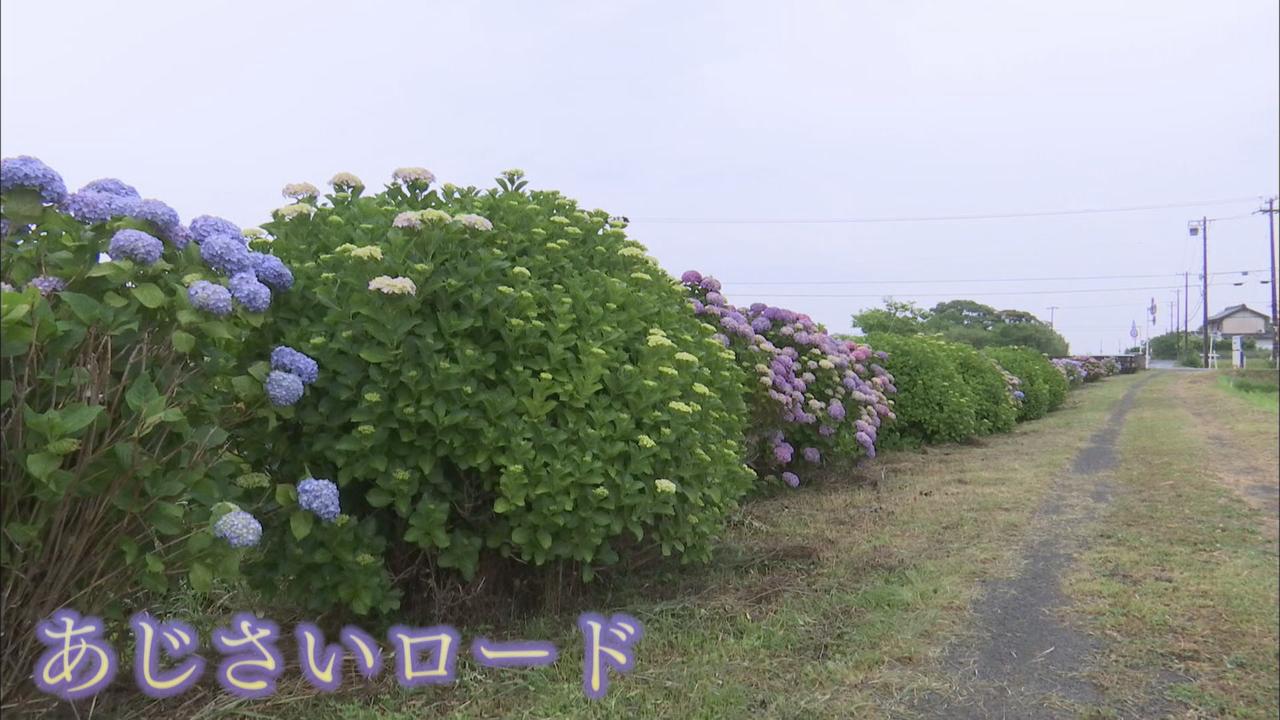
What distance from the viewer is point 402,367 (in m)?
2.49

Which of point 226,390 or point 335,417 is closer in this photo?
point 226,390

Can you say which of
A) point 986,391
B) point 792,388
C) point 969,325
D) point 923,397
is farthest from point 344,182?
point 969,325

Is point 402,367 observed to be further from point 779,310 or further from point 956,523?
point 779,310

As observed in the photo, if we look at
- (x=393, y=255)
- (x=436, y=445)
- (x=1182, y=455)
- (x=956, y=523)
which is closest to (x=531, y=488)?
(x=436, y=445)

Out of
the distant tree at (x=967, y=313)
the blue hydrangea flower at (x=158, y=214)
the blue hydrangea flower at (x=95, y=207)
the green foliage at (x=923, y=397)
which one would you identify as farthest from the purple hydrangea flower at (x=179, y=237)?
the distant tree at (x=967, y=313)

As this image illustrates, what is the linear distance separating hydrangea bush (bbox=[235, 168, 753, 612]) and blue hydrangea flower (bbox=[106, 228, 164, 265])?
Result: 237mm

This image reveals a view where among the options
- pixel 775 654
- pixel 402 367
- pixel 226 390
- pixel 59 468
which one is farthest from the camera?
pixel 775 654

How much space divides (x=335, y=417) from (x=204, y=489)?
0.52m

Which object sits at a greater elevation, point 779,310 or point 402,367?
point 779,310

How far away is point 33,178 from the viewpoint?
1900 millimetres

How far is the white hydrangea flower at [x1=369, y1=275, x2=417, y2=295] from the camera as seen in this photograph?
2.40 m

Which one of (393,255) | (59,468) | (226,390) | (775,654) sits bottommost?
(775,654)

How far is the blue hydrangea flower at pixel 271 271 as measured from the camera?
2.35 m

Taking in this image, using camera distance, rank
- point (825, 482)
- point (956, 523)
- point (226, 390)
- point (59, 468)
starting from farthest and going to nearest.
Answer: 1. point (825, 482)
2. point (956, 523)
3. point (226, 390)
4. point (59, 468)
